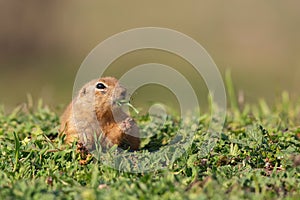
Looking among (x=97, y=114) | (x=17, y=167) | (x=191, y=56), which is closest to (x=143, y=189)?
(x=17, y=167)

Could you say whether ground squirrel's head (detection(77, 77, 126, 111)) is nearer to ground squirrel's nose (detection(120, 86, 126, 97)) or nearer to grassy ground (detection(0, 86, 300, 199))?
ground squirrel's nose (detection(120, 86, 126, 97))

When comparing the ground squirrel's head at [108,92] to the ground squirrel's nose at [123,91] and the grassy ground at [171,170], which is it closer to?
the ground squirrel's nose at [123,91]

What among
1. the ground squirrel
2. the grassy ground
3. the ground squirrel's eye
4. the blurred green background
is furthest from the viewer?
the blurred green background

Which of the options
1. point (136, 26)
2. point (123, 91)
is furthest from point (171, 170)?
point (136, 26)

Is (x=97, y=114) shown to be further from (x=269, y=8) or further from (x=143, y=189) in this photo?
(x=269, y=8)

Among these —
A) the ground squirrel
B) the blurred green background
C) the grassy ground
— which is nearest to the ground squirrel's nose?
the ground squirrel
